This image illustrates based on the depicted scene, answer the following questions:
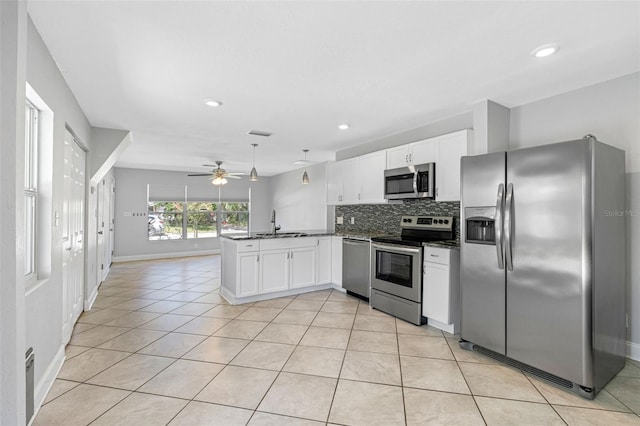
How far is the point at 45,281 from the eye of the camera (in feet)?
7.18

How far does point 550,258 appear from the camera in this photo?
2285 mm

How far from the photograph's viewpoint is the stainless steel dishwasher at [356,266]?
14.0 feet

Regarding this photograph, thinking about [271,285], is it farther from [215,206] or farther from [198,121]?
[215,206]

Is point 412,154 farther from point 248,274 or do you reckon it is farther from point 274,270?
point 248,274

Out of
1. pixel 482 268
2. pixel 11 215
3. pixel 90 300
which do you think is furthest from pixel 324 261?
pixel 11 215

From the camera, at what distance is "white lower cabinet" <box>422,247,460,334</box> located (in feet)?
10.4

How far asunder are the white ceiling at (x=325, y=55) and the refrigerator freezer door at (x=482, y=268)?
2.51ft

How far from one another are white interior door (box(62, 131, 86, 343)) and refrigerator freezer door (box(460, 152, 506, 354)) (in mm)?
3610

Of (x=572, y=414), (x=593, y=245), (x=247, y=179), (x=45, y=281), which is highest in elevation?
(x=247, y=179)

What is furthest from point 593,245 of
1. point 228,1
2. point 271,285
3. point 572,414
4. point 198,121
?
point 198,121

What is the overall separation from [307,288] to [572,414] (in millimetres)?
3384

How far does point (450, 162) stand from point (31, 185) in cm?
373

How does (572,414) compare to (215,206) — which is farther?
(215,206)

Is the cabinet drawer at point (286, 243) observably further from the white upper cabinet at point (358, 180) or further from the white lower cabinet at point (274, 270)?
the white upper cabinet at point (358, 180)
